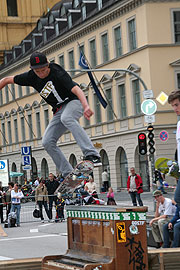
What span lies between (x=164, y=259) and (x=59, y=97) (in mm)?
2232

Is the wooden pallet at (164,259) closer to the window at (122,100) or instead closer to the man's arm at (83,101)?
the man's arm at (83,101)

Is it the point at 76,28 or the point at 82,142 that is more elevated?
the point at 76,28

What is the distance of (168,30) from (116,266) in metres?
40.1

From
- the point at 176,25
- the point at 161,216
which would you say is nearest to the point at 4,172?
the point at 176,25

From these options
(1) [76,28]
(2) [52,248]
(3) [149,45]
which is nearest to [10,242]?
(2) [52,248]

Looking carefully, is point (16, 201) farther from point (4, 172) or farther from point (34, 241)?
point (4, 172)

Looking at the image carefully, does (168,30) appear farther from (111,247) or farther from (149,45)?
(111,247)

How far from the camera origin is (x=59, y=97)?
802 cm

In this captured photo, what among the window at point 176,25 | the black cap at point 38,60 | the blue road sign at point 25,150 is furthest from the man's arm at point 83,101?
the window at point 176,25

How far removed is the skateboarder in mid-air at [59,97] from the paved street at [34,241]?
7844mm

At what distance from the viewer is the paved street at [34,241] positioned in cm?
1684

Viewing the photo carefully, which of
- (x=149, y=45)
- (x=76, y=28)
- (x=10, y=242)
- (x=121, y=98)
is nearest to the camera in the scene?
(x=10, y=242)

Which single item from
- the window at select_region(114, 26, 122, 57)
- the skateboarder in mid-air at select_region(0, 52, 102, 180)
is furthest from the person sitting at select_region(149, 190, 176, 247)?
the window at select_region(114, 26, 122, 57)

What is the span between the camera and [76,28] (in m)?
55.5
